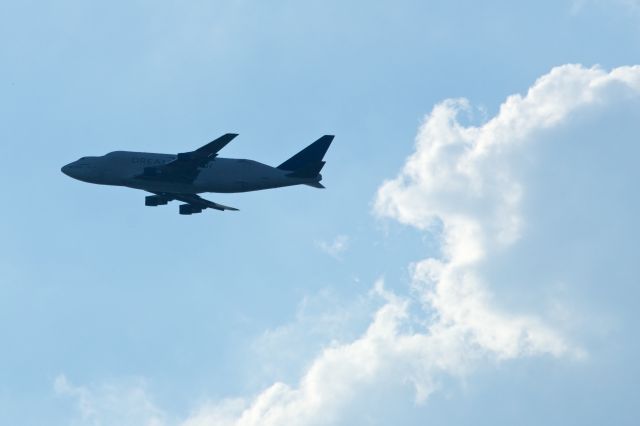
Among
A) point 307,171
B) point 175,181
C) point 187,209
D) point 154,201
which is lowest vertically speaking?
point 175,181

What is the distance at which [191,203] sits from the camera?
534 feet

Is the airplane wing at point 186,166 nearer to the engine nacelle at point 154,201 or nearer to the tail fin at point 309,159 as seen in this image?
the engine nacelle at point 154,201

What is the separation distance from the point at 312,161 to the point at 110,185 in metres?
25.3

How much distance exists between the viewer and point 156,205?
161250mm

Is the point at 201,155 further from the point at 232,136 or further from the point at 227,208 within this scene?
the point at 227,208

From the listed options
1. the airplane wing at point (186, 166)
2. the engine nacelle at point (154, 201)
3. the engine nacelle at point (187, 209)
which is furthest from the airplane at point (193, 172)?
the engine nacelle at point (187, 209)

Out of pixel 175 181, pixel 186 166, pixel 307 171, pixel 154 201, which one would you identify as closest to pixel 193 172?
pixel 186 166

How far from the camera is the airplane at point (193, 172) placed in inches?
5925

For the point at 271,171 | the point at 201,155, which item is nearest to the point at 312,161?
the point at 271,171

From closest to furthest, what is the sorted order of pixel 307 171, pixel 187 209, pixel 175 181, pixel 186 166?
1. pixel 186 166
2. pixel 175 181
3. pixel 307 171
4. pixel 187 209

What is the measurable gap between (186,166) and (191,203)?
1421cm

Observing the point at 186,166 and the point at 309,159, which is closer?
the point at 186,166

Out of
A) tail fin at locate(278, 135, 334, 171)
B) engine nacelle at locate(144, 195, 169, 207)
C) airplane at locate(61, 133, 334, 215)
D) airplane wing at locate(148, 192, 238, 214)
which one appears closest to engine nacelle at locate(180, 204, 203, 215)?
airplane wing at locate(148, 192, 238, 214)

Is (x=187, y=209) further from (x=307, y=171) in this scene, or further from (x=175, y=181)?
(x=307, y=171)
